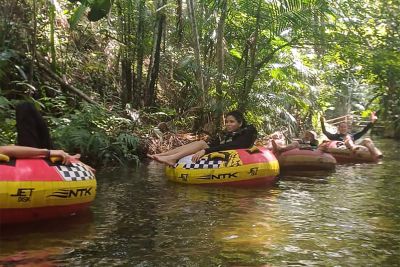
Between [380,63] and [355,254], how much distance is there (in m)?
10.4

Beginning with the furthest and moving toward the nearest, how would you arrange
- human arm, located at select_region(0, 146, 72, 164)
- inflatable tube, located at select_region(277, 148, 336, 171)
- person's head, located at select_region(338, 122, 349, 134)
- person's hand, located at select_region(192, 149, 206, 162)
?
person's head, located at select_region(338, 122, 349, 134), inflatable tube, located at select_region(277, 148, 336, 171), person's hand, located at select_region(192, 149, 206, 162), human arm, located at select_region(0, 146, 72, 164)

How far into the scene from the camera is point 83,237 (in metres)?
4.63

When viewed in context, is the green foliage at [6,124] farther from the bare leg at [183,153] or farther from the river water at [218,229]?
the bare leg at [183,153]

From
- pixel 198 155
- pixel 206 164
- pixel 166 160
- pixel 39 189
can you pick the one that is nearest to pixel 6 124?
pixel 166 160

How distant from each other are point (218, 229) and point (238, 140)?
312 centimetres

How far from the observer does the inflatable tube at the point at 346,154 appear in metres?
11.1

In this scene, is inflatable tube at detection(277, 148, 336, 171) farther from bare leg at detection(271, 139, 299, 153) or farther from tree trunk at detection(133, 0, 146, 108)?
tree trunk at detection(133, 0, 146, 108)

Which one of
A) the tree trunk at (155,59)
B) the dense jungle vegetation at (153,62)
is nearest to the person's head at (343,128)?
the dense jungle vegetation at (153,62)

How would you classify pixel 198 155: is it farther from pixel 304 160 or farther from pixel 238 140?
pixel 304 160

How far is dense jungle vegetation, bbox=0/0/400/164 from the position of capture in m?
10.1

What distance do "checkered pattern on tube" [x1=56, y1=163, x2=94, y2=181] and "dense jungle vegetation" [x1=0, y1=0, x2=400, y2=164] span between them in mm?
3466

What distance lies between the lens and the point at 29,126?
17.1 feet

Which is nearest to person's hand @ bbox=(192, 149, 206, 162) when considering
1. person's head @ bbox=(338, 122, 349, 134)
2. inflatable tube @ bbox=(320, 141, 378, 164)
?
inflatable tube @ bbox=(320, 141, 378, 164)

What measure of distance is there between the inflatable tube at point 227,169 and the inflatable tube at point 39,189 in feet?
8.37
